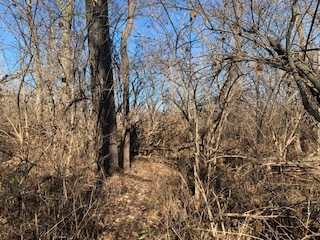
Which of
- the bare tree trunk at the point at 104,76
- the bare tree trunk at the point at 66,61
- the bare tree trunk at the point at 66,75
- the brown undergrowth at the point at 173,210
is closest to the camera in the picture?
the brown undergrowth at the point at 173,210

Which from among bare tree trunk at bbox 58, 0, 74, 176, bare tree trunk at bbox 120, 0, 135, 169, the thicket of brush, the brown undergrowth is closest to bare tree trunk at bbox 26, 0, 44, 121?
the thicket of brush

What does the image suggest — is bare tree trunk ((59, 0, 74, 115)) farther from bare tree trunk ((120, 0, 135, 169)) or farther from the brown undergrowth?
bare tree trunk ((120, 0, 135, 169))

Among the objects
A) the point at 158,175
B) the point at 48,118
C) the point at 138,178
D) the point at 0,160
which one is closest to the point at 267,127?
the point at 158,175

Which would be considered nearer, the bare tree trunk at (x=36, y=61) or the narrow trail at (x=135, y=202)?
the bare tree trunk at (x=36, y=61)

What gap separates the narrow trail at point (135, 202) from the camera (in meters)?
3.81

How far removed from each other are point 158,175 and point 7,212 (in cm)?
305

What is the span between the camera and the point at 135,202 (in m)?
4.75

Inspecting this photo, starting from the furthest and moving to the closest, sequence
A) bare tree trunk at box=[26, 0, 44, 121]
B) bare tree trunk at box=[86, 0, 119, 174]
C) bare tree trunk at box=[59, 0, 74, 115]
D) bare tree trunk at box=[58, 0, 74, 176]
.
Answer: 1. bare tree trunk at box=[86, 0, 119, 174]
2. bare tree trunk at box=[59, 0, 74, 115]
3. bare tree trunk at box=[58, 0, 74, 176]
4. bare tree trunk at box=[26, 0, 44, 121]

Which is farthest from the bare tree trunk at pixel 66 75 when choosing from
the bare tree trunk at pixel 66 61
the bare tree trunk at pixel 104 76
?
the bare tree trunk at pixel 104 76

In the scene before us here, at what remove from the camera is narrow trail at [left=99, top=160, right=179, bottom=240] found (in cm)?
381

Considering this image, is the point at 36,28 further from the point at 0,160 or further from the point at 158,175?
the point at 158,175

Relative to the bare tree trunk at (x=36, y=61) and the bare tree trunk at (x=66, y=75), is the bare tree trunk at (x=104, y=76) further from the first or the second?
the bare tree trunk at (x=36, y=61)

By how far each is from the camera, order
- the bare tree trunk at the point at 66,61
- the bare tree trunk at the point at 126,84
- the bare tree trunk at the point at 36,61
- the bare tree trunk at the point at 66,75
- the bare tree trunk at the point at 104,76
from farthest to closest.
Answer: the bare tree trunk at the point at 126,84, the bare tree trunk at the point at 104,76, the bare tree trunk at the point at 66,61, the bare tree trunk at the point at 66,75, the bare tree trunk at the point at 36,61

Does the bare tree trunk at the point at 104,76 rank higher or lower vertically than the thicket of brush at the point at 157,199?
higher
